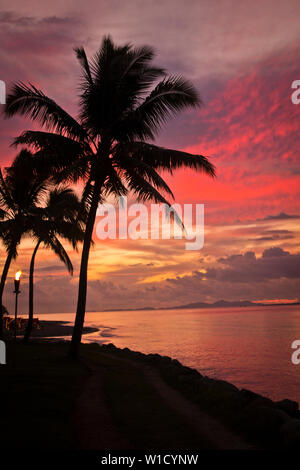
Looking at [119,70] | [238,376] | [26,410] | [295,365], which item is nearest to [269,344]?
[295,365]

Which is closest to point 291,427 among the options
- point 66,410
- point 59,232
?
point 66,410

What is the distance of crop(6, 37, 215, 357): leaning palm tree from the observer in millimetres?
15469

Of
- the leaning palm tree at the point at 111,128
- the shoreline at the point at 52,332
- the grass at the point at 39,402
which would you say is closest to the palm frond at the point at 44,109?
the leaning palm tree at the point at 111,128

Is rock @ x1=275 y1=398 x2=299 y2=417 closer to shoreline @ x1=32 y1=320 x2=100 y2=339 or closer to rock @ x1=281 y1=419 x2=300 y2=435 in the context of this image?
rock @ x1=281 y1=419 x2=300 y2=435

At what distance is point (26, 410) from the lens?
322 inches

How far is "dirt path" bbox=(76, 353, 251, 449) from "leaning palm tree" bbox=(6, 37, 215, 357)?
5237 mm

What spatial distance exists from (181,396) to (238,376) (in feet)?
49.4

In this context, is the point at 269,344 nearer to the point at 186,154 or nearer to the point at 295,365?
the point at 295,365

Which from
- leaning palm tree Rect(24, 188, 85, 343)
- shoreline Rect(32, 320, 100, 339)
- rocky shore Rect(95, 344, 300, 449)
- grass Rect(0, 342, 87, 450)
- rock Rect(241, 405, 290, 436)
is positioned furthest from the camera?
shoreline Rect(32, 320, 100, 339)

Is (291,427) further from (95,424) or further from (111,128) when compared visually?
(111,128)

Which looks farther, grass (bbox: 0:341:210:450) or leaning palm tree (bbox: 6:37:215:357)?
leaning palm tree (bbox: 6:37:215:357)

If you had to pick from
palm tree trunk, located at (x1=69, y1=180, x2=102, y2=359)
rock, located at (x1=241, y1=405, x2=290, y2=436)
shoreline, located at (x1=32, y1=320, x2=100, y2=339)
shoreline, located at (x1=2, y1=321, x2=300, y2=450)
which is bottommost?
shoreline, located at (x1=32, y1=320, x2=100, y2=339)

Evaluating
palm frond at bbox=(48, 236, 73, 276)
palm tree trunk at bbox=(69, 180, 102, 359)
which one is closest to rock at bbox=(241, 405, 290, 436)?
palm tree trunk at bbox=(69, 180, 102, 359)

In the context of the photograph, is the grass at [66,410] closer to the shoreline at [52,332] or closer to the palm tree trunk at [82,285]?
the palm tree trunk at [82,285]
